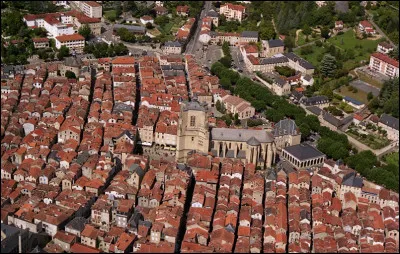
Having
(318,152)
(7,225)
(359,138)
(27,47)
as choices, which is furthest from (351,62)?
(7,225)

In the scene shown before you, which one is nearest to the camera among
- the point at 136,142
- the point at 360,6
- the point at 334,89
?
the point at 136,142

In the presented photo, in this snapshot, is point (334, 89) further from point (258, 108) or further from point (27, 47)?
point (27, 47)

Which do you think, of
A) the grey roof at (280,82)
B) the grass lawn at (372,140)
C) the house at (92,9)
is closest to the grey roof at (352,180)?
the grass lawn at (372,140)

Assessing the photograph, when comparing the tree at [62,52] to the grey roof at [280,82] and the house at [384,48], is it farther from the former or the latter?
the house at [384,48]

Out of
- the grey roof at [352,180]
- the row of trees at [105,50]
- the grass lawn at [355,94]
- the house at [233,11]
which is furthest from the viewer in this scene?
the house at [233,11]

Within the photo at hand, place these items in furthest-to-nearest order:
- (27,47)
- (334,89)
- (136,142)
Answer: (27,47), (334,89), (136,142)

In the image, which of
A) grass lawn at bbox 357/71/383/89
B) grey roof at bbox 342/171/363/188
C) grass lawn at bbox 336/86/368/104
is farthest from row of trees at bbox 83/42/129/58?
grey roof at bbox 342/171/363/188
